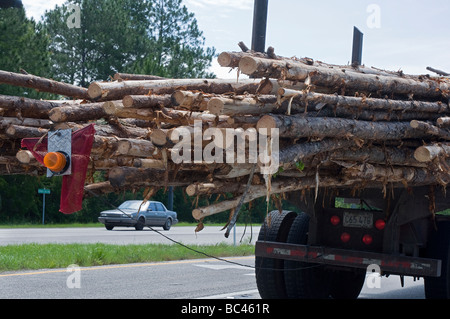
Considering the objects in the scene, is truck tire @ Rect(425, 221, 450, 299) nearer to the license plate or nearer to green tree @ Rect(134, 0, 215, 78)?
the license plate

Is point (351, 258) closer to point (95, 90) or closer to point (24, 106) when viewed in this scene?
point (95, 90)

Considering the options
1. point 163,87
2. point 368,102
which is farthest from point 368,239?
point 163,87

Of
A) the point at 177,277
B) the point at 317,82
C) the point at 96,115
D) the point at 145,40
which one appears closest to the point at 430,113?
the point at 317,82

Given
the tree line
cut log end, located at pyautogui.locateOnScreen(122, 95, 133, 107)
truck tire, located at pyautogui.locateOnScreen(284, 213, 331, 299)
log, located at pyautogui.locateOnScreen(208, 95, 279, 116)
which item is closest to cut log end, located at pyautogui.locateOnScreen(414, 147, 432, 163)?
A: log, located at pyautogui.locateOnScreen(208, 95, 279, 116)

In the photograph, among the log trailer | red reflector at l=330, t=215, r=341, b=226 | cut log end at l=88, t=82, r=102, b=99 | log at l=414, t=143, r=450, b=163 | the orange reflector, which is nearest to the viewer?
the orange reflector

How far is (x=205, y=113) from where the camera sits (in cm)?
561

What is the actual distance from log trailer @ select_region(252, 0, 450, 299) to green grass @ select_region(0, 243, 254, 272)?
18.5 feet

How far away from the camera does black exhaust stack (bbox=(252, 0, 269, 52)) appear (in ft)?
33.0

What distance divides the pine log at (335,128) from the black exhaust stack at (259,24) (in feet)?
12.6

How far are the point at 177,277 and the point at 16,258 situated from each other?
346cm

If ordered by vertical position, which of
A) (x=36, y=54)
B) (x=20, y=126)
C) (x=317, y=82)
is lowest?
(x=20, y=126)

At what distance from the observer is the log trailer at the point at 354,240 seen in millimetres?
7641

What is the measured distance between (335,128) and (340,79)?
2.03 feet
